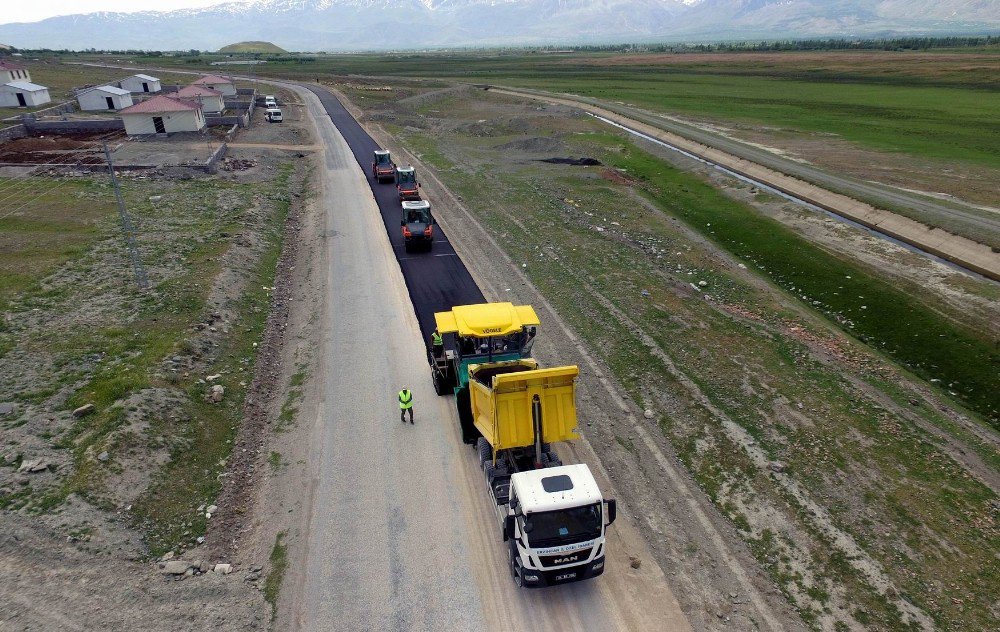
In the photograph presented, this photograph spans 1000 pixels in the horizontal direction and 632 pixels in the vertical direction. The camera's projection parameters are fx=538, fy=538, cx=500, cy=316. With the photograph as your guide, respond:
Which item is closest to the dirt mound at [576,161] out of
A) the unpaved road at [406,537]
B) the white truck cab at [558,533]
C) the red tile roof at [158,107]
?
the unpaved road at [406,537]

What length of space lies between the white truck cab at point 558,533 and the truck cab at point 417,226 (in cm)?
2025

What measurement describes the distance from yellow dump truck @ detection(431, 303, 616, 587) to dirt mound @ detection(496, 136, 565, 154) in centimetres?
4275

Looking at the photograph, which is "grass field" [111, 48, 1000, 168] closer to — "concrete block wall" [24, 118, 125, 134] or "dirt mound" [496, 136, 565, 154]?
"dirt mound" [496, 136, 565, 154]

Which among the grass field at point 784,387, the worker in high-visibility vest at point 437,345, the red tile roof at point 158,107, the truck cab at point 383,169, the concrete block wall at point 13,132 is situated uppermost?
the red tile roof at point 158,107

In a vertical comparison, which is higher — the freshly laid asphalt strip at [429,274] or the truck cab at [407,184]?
the truck cab at [407,184]

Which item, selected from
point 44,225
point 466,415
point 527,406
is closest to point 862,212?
point 466,415

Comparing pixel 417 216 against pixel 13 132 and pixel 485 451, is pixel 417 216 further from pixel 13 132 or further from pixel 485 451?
pixel 13 132

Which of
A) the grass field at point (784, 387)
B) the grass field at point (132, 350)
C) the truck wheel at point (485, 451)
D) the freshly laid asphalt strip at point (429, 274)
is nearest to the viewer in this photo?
the grass field at point (784, 387)

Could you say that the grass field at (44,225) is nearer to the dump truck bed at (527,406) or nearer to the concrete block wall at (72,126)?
the concrete block wall at (72,126)

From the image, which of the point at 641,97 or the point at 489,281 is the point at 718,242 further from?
the point at 641,97

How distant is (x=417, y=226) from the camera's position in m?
29.2

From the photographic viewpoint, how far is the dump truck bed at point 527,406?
12.5m

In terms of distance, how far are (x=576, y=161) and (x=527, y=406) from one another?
42705 millimetres

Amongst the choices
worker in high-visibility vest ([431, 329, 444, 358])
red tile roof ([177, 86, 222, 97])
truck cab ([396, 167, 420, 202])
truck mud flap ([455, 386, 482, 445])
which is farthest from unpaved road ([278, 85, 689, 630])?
red tile roof ([177, 86, 222, 97])
